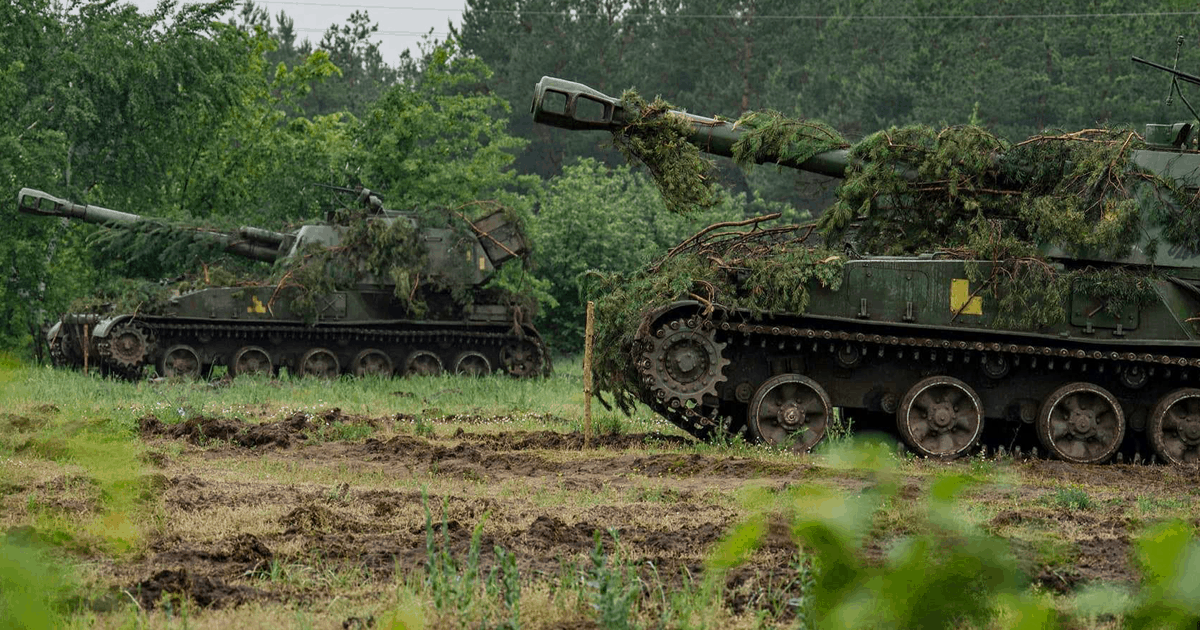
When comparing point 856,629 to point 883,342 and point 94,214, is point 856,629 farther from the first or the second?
point 94,214

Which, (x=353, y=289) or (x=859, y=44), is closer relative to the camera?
(x=353, y=289)

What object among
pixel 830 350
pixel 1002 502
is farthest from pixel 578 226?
pixel 1002 502

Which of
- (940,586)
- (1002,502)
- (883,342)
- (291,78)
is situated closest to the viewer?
(940,586)

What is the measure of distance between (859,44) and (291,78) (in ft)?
73.2

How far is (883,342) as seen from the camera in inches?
491

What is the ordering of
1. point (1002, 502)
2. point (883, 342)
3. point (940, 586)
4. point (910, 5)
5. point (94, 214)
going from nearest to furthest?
point (940, 586) < point (1002, 502) < point (883, 342) < point (94, 214) < point (910, 5)

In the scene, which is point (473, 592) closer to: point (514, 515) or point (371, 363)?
point (514, 515)

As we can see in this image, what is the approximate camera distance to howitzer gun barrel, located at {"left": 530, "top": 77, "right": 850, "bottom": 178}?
12.8 meters

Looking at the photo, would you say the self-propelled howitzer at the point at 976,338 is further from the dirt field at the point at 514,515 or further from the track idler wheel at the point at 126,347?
the track idler wheel at the point at 126,347

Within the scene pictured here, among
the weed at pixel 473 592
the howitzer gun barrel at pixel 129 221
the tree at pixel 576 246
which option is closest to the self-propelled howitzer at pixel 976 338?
the weed at pixel 473 592

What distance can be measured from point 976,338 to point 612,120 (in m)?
3.94

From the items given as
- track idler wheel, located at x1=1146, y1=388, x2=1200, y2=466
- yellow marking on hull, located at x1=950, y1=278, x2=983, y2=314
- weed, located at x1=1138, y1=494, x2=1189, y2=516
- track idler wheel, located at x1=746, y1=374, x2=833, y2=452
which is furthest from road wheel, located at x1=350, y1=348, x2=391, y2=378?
weed, located at x1=1138, y1=494, x2=1189, y2=516

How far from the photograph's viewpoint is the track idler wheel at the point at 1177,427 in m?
12.7

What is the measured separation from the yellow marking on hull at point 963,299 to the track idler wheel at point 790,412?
1.42 metres
